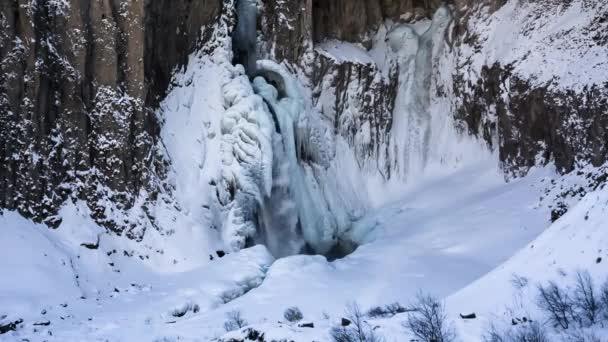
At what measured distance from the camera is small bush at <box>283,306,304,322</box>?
20.4 metres

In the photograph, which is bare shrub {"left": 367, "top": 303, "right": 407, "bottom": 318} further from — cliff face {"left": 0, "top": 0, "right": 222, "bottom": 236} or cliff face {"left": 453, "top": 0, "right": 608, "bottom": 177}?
cliff face {"left": 453, "top": 0, "right": 608, "bottom": 177}

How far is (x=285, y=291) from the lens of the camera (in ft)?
76.3

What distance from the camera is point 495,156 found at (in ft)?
110

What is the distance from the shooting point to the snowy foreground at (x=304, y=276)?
56.1 ft

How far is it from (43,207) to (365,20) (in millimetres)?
19755

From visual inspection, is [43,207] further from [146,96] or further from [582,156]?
[582,156]

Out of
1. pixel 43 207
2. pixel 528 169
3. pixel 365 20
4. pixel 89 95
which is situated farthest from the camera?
pixel 365 20

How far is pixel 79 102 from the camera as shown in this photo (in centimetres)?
2708

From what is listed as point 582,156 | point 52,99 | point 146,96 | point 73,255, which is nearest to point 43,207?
point 73,255

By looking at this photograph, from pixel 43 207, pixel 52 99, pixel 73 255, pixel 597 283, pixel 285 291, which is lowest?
pixel 597 283

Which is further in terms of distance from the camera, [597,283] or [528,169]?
[528,169]

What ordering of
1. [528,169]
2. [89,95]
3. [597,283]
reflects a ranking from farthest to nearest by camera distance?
[528,169], [89,95], [597,283]

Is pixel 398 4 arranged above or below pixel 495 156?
above

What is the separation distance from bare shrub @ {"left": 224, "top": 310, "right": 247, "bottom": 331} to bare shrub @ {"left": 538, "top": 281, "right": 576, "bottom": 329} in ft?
25.4
